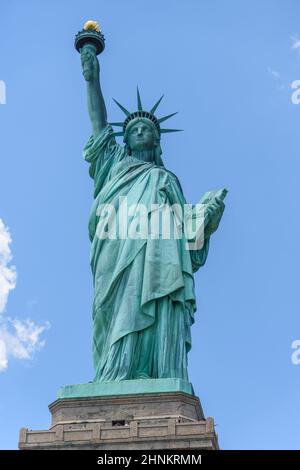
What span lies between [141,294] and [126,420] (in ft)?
11.2

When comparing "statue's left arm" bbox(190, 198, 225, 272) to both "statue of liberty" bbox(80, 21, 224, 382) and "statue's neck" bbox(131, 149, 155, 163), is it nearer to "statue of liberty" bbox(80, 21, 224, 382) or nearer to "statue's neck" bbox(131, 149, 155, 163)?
"statue of liberty" bbox(80, 21, 224, 382)

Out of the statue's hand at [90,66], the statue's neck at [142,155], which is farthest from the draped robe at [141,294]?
the statue's hand at [90,66]

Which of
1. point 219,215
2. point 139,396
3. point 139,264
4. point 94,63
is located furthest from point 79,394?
point 94,63

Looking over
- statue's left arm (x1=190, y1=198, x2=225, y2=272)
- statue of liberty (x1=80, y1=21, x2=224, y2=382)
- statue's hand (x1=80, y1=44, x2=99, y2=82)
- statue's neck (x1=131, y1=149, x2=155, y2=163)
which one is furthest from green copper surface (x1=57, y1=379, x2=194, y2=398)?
statue's hand (x1=80, y1=44, x2=99, y2=82)

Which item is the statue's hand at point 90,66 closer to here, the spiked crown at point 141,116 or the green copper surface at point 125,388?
the spiked crown at point 141,116

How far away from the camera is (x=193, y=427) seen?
85.4 feet

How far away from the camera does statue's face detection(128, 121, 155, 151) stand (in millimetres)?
32281

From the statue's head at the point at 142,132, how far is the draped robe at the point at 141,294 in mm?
1195

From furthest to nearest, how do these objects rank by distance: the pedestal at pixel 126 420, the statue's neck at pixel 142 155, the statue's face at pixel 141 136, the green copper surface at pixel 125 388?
the statue's neck at pixel 142 155, the statue's face at pixel 141 136, the green copper surface at pixel 125 388, the pedestal at pixel 126 420

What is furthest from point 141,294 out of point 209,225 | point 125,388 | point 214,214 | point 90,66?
point 90,66

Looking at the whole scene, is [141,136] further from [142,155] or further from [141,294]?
[141,294]

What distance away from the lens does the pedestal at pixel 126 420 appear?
25938mm
